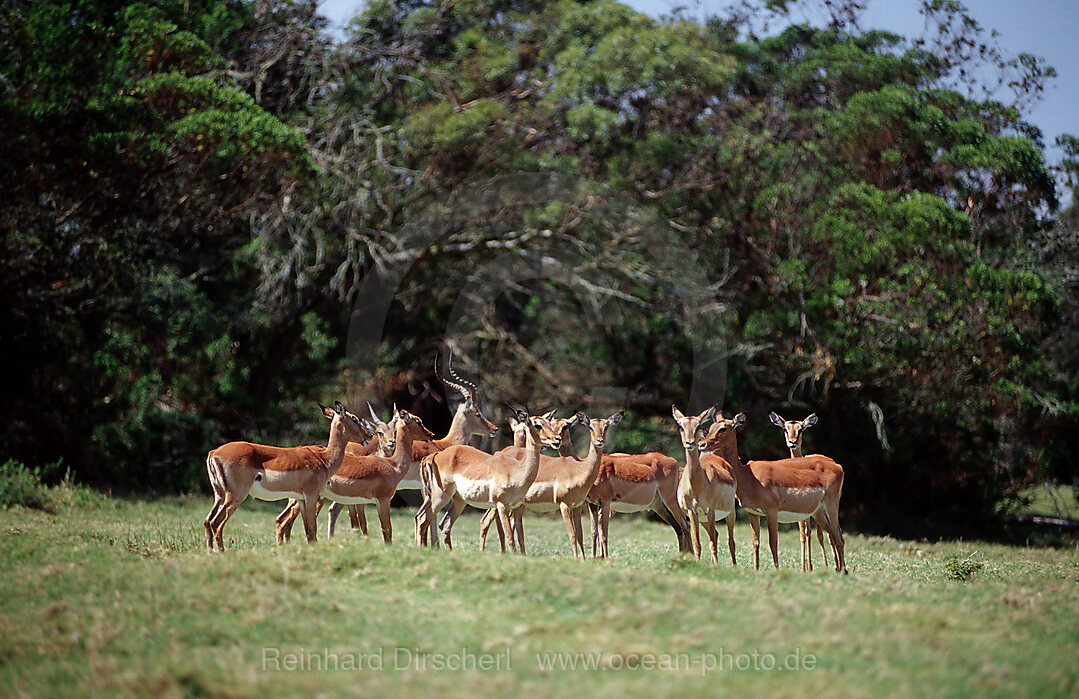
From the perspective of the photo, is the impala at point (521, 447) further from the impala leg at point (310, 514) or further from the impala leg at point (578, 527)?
the impala leg at point (310, 514)

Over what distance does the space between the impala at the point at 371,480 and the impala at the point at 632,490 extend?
2.14m

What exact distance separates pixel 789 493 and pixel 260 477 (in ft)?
18.0

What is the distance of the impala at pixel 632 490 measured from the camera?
11.5 metres

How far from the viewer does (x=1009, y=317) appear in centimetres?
1698

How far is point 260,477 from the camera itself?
416 inches

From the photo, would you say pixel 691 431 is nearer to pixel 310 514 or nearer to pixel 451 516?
pixel 451 516

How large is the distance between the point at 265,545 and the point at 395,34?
1445cm

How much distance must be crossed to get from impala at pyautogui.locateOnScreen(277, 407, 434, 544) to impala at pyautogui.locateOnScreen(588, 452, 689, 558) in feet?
Answer: 7.01

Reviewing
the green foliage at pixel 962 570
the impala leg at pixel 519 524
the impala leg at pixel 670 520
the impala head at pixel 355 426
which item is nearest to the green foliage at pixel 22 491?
the impala head at pixel 355 426

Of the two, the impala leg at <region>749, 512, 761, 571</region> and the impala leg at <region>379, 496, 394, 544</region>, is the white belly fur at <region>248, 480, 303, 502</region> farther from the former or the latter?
the impala leg at <region>749, 512, 761, 571</region>

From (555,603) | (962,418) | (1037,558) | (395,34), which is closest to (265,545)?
(555,603)

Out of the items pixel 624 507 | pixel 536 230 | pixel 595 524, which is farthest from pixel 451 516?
pixel 536 230

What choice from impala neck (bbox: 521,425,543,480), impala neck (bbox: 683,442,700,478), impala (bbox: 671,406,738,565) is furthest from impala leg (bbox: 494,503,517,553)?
impala neck (bbox: 683,442,700,478)

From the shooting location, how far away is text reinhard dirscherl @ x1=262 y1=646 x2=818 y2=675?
19.9ft
